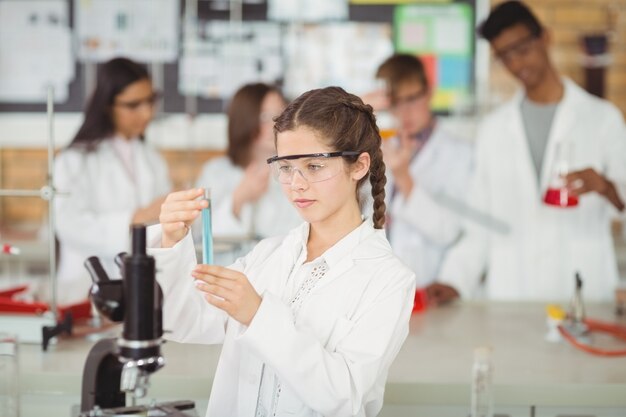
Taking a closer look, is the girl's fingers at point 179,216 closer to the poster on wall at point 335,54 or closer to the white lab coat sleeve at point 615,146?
the white lab coat sleeve at point 615,146

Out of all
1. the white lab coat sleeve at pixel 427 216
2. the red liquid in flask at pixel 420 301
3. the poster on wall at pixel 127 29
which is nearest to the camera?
the red liquid in flask at pixel 420 301

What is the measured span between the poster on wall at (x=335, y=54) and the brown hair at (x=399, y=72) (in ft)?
3.19

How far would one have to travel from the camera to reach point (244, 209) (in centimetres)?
314

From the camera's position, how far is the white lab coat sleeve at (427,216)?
3248 millimetres

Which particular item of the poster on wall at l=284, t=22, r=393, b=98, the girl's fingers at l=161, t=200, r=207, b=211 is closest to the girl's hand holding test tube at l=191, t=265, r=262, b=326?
the girl's fingers at l=161, t=200, r=207, b=211

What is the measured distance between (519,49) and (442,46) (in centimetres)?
123

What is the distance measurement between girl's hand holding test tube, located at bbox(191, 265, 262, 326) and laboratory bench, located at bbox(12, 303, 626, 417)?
56 centimetres

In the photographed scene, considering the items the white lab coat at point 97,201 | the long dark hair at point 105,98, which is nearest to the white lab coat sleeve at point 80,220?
the white lab coat at point 97,201

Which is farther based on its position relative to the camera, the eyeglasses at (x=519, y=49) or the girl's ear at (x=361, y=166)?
the eyeglasses at (x=519, y=49)

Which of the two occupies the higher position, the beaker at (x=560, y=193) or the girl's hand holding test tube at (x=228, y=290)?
the beaker at (x=560, y=193)

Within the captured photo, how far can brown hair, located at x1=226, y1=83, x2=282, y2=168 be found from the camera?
3.32 meters

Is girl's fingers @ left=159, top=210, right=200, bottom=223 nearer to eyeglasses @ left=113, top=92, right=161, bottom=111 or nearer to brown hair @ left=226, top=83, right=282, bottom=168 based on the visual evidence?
eyeglasses @ left=113, top=92, right=161, bottom=111

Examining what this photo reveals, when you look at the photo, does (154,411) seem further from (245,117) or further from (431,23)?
(431,23)

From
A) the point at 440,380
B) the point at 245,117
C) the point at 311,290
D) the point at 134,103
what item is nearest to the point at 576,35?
the point at 245,117
